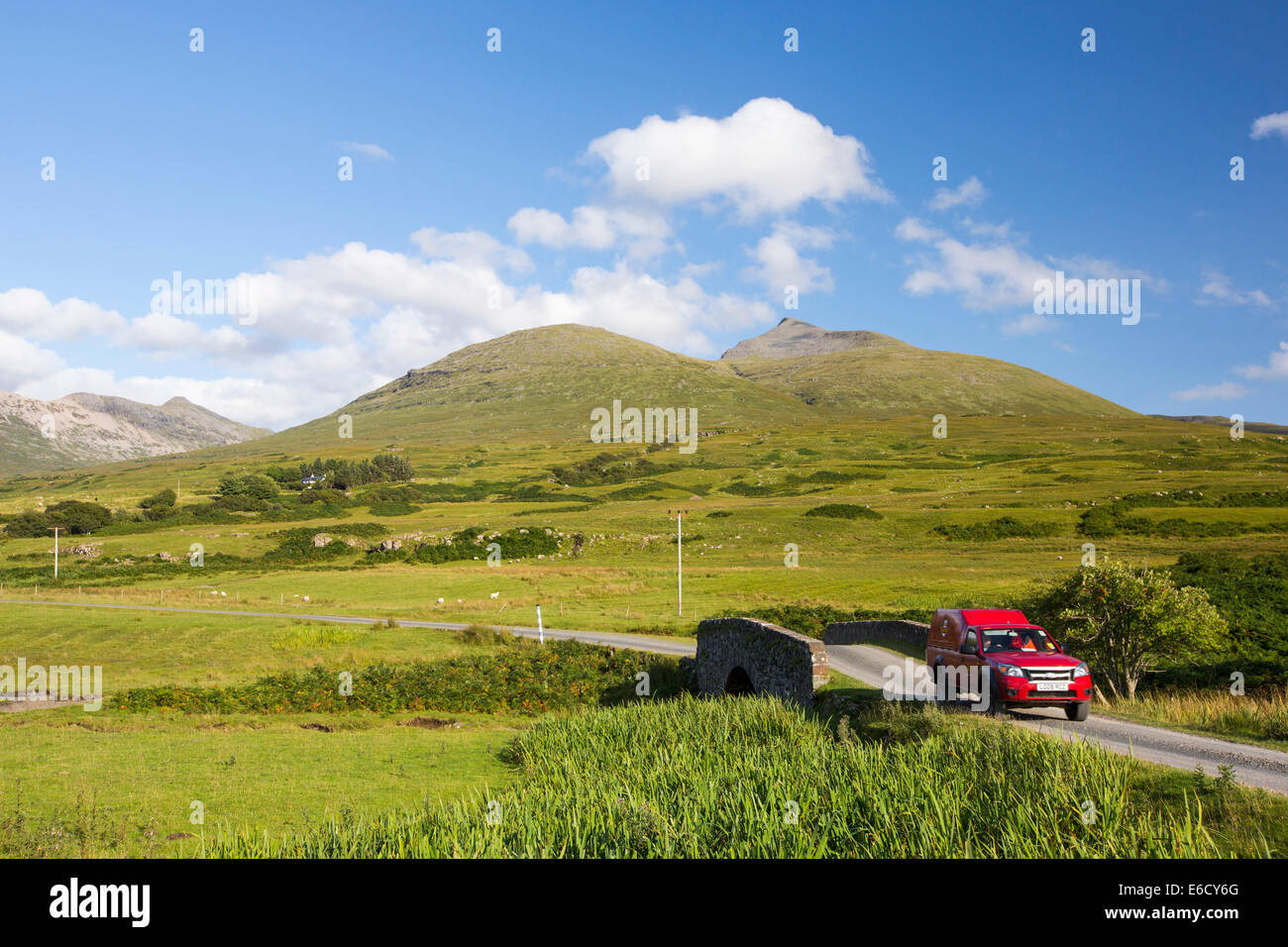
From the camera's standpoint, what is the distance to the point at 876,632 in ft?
116

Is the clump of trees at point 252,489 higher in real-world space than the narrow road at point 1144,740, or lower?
higher

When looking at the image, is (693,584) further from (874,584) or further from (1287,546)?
(1287,546)

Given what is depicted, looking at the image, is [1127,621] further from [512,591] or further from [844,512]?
[844,512]

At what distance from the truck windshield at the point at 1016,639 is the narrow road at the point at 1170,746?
153 centimetres

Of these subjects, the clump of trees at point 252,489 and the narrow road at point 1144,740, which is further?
the clump of trees at point 252,489

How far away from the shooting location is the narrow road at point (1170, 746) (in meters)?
12.3

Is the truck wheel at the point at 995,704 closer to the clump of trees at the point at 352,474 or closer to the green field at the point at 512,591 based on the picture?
the green field at the point at 512,591

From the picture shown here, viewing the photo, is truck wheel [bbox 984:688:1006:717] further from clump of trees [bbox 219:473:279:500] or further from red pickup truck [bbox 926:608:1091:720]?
clump of trees [bbox 219:473:279:500]

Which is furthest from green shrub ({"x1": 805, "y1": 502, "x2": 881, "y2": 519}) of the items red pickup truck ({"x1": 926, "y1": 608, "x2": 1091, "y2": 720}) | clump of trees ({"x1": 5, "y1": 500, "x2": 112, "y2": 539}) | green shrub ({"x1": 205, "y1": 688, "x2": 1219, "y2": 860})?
clump of trees ({"x1": 5, "y1": 500, "x2": 112, "y2": 539})

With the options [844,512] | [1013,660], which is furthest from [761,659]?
[844,512]

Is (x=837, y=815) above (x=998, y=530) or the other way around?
the other way around

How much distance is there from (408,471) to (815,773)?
155m

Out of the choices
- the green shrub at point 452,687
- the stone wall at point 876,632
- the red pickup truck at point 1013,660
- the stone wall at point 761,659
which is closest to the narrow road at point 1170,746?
the red pickup truck at point 1013,660

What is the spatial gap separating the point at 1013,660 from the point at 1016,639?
139 cm
